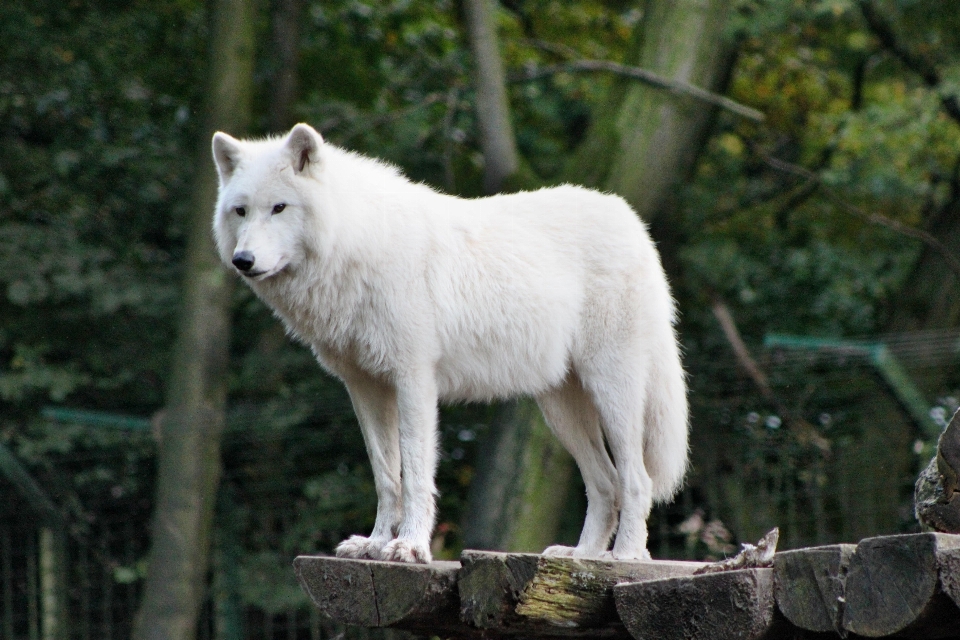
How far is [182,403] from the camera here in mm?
6098

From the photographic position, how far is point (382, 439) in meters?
3.44

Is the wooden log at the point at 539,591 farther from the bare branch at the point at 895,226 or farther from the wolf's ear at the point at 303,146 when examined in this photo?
the bare branch at the point at 895,226

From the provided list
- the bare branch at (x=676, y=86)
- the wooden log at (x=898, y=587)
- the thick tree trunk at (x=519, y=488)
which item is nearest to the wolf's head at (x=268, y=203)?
the wooden log at (x=898, y=587)

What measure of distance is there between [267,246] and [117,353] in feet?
17.6

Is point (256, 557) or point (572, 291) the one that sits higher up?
point (572, 291)

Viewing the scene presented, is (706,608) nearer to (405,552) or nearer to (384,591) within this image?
(384,591)

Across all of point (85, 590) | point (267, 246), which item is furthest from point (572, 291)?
point (85, 590)

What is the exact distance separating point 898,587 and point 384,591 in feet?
4.52

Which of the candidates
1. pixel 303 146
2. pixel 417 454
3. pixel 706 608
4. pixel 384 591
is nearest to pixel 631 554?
pixel 417 454

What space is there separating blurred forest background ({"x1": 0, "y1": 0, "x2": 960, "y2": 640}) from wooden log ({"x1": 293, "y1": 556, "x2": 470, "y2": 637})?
2.82 meters

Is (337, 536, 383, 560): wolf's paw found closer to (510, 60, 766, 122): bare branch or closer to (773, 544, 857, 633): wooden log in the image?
(773, 544, 857, 633): wooden log

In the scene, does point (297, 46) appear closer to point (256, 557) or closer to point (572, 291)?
point (256, 557)

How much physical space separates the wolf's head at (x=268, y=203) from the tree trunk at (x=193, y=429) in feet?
9.35

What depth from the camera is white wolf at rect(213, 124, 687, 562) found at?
10.7ft
